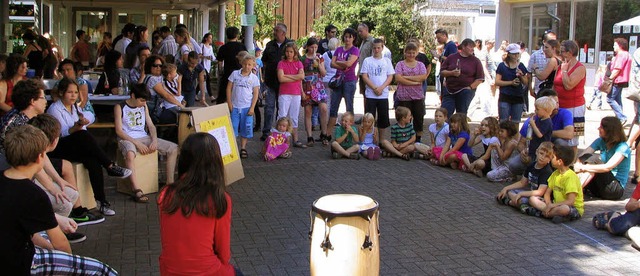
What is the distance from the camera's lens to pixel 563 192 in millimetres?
7145

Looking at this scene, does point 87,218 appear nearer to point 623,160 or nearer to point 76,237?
point 76,237

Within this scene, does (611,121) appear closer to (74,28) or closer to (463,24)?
(74,28)

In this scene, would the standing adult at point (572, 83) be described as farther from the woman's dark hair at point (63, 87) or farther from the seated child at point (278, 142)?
the woman's dark hair at point (63, 87)

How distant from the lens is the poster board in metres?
8.34

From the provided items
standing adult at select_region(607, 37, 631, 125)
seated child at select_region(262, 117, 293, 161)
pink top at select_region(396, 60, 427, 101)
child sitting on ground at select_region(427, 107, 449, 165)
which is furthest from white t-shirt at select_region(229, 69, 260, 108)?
standing adult at select_region(607, 37, 631, 125)

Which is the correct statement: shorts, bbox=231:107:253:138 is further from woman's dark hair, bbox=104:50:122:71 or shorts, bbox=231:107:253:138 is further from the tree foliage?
the tree foliage

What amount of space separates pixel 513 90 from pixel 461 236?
14.8ft

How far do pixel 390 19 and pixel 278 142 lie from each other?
15935mm

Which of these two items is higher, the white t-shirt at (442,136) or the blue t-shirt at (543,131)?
the blue t-shirt at (543,131)

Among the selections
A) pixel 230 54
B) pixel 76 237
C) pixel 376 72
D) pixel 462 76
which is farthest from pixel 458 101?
pixel 76 237

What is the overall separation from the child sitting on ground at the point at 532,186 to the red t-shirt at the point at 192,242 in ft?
13.8

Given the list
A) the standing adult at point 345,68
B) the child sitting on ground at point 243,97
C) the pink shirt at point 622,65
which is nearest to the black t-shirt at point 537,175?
the child sitting on ground at point 243,97

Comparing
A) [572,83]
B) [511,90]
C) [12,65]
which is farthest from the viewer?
[511,90]

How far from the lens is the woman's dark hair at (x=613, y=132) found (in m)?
8.03
